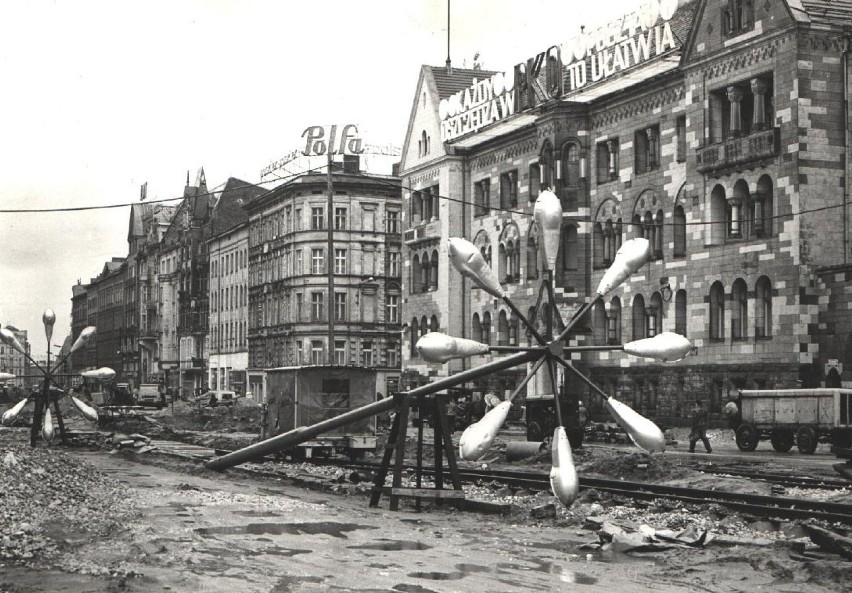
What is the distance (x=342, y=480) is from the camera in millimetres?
28109

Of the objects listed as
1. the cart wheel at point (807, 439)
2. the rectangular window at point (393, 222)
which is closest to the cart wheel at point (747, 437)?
the cart wheel at point (807, 439)

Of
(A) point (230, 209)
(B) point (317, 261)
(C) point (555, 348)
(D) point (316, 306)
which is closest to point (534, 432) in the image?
(C) point (555, 348)

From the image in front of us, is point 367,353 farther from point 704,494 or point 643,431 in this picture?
point 643,431

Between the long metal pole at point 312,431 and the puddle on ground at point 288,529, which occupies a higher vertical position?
the long metal pole at point 312,431

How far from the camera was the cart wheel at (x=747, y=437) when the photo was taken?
3641 centimetres

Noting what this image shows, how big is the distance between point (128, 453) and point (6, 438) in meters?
10.5

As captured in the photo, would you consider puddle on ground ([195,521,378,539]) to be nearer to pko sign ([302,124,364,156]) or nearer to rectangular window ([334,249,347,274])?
rectangular window ([334,249,347,274])

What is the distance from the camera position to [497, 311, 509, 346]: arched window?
6261 cm

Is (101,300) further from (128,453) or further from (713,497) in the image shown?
(713,497)

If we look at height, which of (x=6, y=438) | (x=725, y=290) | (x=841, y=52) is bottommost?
(x=6, y=438)

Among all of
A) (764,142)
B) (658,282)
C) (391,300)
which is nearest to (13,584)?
(764,142)

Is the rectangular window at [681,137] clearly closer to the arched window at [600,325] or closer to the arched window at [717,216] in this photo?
the arched window at [717,216]

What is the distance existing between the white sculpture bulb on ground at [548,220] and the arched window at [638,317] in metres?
37.7

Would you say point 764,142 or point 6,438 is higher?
point 764,142
